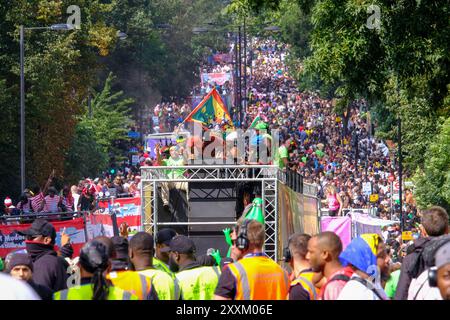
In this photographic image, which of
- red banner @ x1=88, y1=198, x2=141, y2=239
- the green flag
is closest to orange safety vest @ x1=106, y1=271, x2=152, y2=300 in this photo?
the green flag

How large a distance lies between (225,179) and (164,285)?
1224 centimetres

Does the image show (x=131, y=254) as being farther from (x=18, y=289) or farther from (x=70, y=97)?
(x=70, y=97)

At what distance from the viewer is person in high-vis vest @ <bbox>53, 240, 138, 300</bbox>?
25.7ft

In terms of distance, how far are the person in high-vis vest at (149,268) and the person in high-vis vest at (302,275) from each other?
87 cm

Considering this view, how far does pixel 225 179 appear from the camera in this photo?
71.3 feet

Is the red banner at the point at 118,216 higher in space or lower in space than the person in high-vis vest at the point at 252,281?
lower

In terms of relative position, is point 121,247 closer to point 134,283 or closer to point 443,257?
point 134,283

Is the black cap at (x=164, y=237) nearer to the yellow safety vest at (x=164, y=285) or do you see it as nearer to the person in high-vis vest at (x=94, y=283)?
the yellow safety vest at (x=164, y=285)

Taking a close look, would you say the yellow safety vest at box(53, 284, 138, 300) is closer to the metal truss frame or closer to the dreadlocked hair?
the dreadlocked hair

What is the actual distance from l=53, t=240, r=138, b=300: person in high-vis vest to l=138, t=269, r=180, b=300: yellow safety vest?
1.27 m

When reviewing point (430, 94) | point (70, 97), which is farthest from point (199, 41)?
point (430, 94)

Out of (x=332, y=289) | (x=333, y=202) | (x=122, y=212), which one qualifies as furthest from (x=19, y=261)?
(x=333, y=202)

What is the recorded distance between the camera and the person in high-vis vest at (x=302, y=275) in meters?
9.19

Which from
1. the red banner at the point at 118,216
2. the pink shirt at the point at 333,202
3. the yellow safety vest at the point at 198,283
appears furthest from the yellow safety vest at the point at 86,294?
the pink shirt at the point at 333,202
